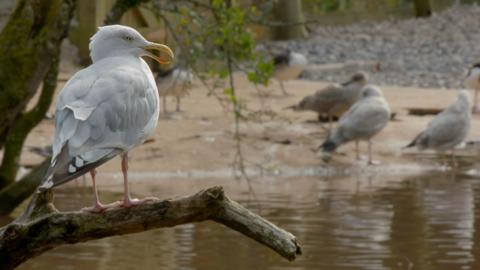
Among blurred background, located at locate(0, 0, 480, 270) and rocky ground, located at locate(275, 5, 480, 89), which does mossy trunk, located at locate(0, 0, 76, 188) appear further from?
rocky ground, located at locate(275, 5, 480, 89)

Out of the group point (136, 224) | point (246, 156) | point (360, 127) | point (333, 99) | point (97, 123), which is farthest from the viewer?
point (333, 99)

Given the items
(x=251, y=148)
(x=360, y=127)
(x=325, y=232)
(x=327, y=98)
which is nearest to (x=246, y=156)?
(x=251, y=148)

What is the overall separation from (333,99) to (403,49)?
10.3 m

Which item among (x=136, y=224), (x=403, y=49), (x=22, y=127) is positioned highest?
(x=403, y=49)

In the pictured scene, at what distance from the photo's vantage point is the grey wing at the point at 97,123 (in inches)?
234

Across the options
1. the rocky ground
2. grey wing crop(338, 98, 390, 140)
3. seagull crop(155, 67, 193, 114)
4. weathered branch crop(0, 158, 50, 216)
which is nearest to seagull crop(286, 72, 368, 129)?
grey wing crop(338, 98, 390, 140)

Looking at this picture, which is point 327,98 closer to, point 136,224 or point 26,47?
point 26,47

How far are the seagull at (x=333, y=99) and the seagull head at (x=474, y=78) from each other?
2785 millimetres

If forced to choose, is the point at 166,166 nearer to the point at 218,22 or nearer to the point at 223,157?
the point at 223,157

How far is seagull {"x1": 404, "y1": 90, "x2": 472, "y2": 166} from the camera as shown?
16547mm

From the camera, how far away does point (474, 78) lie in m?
21.2

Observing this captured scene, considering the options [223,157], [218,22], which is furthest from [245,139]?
[218,22]

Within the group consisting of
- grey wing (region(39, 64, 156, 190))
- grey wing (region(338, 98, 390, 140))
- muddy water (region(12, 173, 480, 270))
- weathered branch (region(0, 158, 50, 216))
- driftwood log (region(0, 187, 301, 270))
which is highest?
grey wing (region(39, 64, 156, 190))

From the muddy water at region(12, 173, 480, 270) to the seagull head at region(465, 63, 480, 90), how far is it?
5829 millimetres
